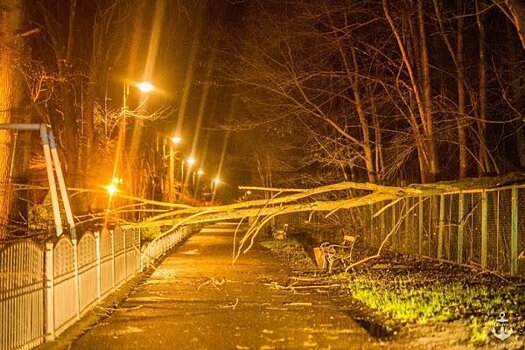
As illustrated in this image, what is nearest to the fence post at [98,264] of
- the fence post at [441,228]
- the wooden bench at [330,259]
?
the wooden bench at [330,259]

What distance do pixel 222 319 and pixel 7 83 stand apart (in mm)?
6572

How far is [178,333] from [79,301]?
2.50 meters

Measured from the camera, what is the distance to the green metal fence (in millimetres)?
13914

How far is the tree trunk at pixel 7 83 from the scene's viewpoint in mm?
13102

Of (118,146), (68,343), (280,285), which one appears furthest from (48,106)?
(68,343)

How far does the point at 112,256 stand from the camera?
1587cm

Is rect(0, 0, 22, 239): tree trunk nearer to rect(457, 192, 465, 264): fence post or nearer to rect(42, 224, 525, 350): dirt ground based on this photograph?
rect(42, 224, 525, 350): dirt ground

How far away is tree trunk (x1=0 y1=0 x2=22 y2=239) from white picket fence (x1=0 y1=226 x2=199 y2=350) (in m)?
1.95

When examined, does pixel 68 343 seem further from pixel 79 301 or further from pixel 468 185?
pixel 468 185

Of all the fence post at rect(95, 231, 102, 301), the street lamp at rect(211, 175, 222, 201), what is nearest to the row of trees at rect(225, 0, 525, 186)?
the fence post at rect(95, 231, 102, 301)

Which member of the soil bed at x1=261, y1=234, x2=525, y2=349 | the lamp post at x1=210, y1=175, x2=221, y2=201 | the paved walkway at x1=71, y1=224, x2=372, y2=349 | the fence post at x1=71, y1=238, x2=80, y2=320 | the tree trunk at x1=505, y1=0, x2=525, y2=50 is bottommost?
the paved walkway at x1=71, y1=224, x2=372, y2=349

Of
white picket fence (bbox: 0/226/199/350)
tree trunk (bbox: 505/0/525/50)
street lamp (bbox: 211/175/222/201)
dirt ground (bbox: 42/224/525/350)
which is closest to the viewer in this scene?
white picket fence (bbox: 0/226/199/350)

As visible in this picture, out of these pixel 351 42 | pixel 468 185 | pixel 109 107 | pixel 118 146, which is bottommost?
pixel 468 185

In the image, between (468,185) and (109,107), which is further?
(109,107)
